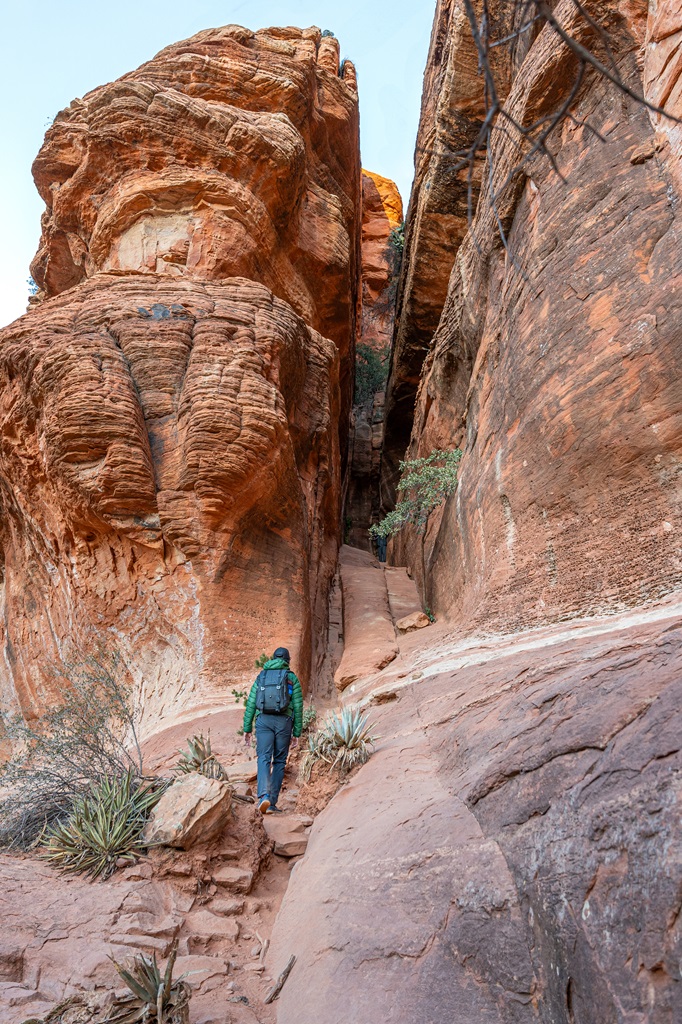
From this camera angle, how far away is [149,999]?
3398mm

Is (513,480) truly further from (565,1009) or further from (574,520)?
(565,1009)

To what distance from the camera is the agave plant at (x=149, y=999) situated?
330cm

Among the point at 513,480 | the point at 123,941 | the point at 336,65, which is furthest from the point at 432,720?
the point at 336,65

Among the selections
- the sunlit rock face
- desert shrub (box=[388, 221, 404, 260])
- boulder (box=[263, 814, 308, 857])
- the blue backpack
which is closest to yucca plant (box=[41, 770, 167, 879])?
boulder (box=[263, 814, 308, 857])

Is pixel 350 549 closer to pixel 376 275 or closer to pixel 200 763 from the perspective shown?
pixel 200 763

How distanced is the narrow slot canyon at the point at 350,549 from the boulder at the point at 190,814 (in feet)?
0.09

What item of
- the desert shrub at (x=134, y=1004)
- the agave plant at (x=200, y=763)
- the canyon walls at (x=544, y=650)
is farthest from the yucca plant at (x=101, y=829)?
the desert shrub at (x=134, y=1004)

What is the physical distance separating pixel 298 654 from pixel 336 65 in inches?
720

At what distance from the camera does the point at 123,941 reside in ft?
13.4

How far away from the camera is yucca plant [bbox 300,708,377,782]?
6.04 meters

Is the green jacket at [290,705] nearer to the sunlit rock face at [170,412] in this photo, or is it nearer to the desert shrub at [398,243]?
the sunlit rock face at [170,412]

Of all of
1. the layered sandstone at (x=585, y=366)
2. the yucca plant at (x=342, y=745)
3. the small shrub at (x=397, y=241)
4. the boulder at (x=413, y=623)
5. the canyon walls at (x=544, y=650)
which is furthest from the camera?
the small shrub at (x=397, y=241)

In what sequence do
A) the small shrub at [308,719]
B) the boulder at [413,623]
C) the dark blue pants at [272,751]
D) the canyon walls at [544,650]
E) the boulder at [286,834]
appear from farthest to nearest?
the boulder at [413,623] → the small shrub at [308,719] → the dark blue pants at [272,751] → the boulder at [286,834] → the canyon walls at [544,650]

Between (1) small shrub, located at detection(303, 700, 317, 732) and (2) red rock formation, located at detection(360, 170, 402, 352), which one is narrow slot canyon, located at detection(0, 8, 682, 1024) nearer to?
(1) small shrub, located at detection(303, 700, 317, 732)
